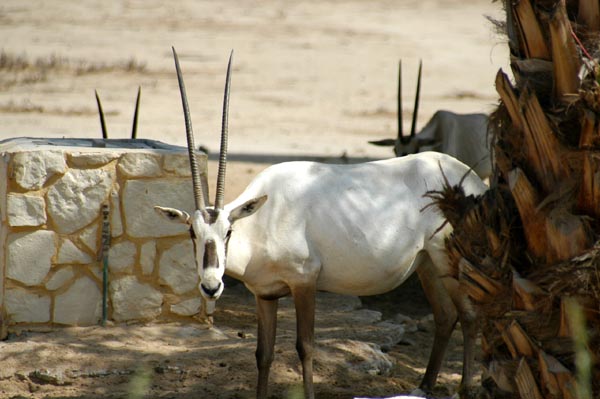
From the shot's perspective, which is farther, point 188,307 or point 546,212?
point 188,307

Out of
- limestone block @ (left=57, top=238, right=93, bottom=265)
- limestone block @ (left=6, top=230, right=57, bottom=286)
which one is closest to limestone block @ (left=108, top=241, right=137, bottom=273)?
limestone block @ (left=57, top=238, right=93, bottom=265)

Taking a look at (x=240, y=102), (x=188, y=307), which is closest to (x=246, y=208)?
(x=188, y=307)

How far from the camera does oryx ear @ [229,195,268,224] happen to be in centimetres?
516

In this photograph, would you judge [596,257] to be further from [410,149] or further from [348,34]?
[348,34]

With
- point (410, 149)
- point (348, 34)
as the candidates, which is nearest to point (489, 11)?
point (348, 34)

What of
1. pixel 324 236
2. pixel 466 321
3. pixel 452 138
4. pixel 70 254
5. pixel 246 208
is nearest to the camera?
pixel 246 208

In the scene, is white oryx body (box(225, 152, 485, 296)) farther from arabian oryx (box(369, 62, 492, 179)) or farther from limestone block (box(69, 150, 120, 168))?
arabian oryx (box(369, 62, 492, 179))

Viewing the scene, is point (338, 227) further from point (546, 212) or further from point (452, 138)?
point (452, 138)

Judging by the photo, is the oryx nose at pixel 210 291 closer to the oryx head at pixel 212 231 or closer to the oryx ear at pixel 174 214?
the oryx head at pixel 212 231

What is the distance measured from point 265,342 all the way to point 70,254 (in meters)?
1.38

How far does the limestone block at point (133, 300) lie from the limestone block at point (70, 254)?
23 cm

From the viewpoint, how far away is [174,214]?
521 centimetres

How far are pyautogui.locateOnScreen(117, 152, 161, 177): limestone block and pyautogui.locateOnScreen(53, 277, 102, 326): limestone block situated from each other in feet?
2.17

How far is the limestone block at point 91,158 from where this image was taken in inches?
241
